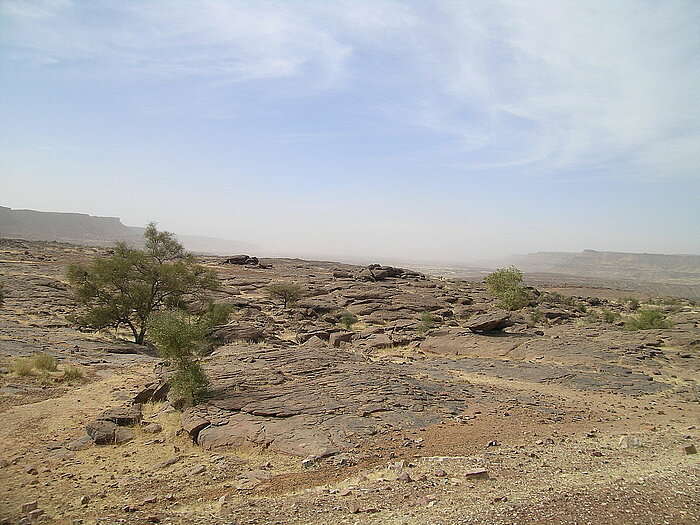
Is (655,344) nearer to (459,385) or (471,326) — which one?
(471,326)

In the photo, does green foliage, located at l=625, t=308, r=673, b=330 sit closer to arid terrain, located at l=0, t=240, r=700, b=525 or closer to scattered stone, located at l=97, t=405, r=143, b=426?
arid terrain, located at l=0, t=240, r=700, b=525

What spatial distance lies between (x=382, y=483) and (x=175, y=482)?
3.82 meters

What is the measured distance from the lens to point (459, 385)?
14461 mm

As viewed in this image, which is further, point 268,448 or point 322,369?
point 322,369

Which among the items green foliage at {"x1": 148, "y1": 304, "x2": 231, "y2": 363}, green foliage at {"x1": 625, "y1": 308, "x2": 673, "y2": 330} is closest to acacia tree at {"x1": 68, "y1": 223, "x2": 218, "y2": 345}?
green foliage at {"x1": 148, "y1": 304, "x2": 231, "y2": 363}

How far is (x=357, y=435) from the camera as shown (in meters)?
9.49

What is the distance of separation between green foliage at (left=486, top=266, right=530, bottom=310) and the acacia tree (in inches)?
1018

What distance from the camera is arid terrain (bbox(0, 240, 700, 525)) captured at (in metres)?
6.42

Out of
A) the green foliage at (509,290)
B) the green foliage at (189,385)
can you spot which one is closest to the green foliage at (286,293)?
the green foliage at (509,290)

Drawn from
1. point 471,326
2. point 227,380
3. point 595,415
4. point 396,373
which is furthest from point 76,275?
point 595,415

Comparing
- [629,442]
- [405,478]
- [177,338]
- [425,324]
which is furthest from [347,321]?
[405,478]

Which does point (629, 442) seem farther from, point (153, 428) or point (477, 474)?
point (153, 428)

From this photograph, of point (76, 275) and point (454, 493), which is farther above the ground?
point (76, 275)

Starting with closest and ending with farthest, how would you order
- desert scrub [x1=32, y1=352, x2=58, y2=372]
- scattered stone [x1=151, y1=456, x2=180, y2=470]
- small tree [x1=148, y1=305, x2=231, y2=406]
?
scattered stone [x1=151, y1=456, x2=180, y2=470] < small tree [x1=148, y1=305, x2=231, y2=406] < desert scrub [x1=32, y1=352, x2=58, y2=372]
